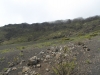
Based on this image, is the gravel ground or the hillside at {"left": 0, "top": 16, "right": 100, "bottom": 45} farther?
the hillside at {"left": 0, "top": 16, "right": 100, "bottom": 45}

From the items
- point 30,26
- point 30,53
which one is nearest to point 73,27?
point 30,26

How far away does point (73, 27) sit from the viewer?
119 meters

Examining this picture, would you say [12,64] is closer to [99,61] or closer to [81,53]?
[81,53]

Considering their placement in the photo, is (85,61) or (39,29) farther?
(39,29)

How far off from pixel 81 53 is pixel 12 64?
25.5 feet

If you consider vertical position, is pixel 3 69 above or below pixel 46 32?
above

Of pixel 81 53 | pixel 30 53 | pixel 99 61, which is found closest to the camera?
pixel 99 61

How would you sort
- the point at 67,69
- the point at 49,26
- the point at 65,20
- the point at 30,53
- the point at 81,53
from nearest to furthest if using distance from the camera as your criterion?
the point at 67,69, the point at 81,53, the point at 30,53, the point at 49,26, the point at 65,20

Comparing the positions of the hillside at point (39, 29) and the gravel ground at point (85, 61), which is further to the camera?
the hillside at point (39, 29)

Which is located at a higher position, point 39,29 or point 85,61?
point 85,61

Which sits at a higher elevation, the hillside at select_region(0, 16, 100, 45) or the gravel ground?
the gravel ground

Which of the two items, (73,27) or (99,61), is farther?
(73,27)

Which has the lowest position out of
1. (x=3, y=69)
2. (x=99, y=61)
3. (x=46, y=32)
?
(x=46, y=32)

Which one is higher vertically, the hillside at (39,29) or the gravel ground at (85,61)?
the gravel ground at (85,61)
